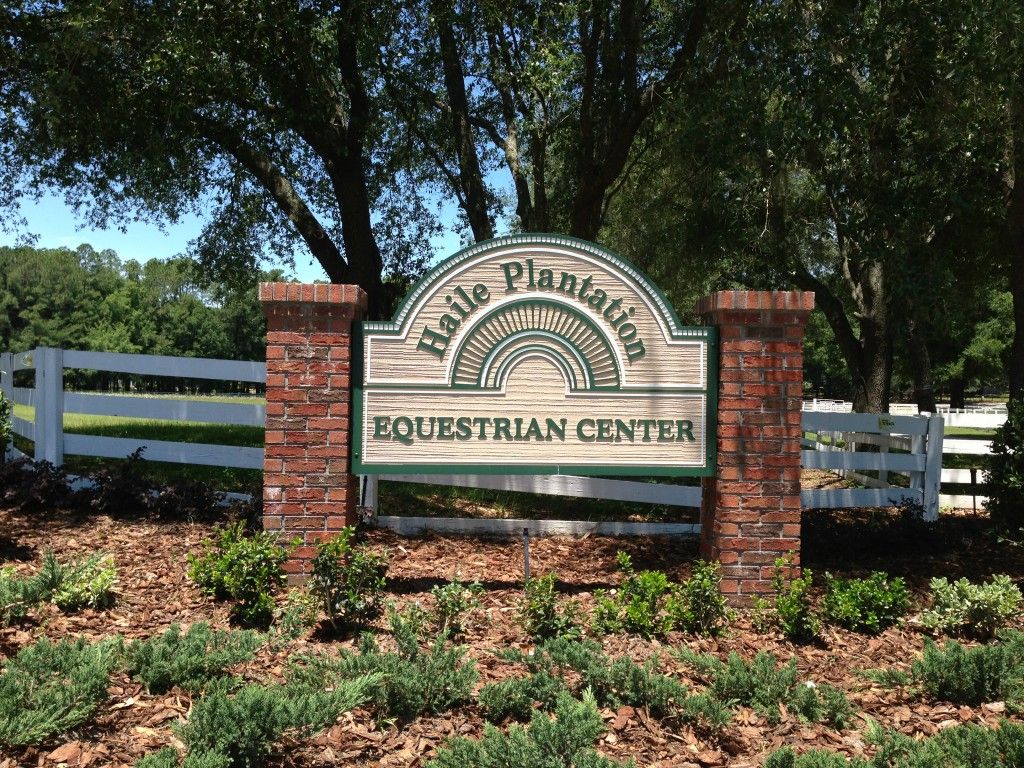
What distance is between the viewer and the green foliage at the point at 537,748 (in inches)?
116

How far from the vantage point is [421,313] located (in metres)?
5.45

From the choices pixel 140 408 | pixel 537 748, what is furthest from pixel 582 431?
pixel 140 408

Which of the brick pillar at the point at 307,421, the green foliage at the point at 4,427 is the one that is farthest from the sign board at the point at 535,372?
the green foliage at the point at 4,427

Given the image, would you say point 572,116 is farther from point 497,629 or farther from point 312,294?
point 497,629

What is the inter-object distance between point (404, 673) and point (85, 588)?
2.26 metres

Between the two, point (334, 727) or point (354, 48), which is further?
point (354, 48)

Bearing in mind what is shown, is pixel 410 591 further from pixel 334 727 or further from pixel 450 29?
pixel 450 29

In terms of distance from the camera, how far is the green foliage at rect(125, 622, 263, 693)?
3.77 meters

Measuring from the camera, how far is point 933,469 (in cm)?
865

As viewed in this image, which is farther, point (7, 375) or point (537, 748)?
point (7, 375)

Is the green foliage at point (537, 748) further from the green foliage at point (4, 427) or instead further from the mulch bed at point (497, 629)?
the green foliage at point (4, 427)

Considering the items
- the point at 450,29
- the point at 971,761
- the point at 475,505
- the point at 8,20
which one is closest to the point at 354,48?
the point at 450,29

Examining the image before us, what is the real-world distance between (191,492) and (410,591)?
2.72 meters

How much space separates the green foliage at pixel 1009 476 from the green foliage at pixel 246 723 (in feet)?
18.2
